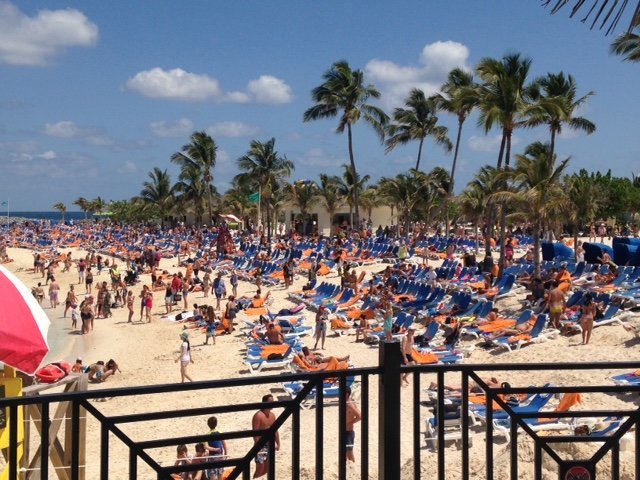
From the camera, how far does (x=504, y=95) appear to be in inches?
1004

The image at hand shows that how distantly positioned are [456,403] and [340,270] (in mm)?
20382

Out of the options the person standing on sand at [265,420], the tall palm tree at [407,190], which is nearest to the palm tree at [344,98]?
the tall palm tree at [407,190]

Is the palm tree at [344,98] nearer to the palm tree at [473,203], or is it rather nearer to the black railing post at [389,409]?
the palm tree at [473,203]

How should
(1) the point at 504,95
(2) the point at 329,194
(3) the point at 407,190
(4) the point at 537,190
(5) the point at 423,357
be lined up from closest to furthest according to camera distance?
(5) the point at 423,357
(4) the point at 537,190
(1) the point at 504,95
(3) the point at 407,190
(2) the point at 329,194

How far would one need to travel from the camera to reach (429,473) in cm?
798

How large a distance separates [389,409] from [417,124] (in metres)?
43.5

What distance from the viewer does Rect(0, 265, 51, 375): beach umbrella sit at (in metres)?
3.37

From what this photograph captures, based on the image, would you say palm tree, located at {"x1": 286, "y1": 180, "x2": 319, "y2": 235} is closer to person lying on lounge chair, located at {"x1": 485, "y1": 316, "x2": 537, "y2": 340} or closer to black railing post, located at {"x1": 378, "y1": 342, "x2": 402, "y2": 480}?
person lying on lounge chair, located at {"x1": 485, "y1": 316, "x2": 537, "y2": 340}

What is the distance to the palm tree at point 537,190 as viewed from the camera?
68.2 feet

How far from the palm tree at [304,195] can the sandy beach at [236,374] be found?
83.4ft

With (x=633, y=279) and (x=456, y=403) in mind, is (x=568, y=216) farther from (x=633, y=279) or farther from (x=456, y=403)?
(x=456, y=403)

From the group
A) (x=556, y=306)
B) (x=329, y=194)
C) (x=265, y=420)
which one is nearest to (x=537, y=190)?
(x=556, y=306)

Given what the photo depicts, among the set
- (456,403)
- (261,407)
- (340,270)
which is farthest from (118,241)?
(261,407)

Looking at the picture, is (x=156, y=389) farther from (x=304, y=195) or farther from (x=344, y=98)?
(x=304, y=195)
